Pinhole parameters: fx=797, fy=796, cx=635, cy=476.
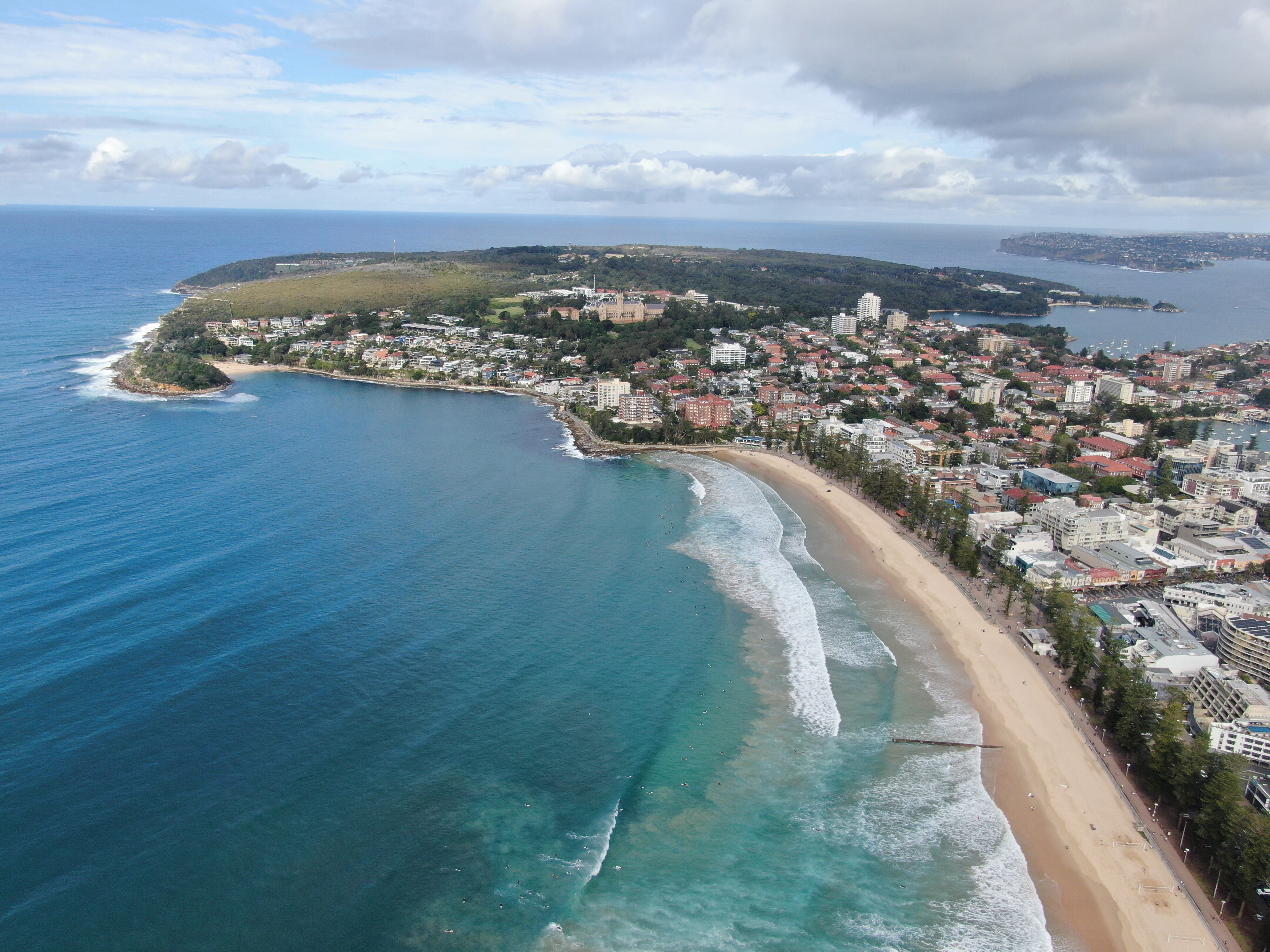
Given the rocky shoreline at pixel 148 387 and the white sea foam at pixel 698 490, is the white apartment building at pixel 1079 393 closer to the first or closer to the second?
the white sea foam at pixel 698 490

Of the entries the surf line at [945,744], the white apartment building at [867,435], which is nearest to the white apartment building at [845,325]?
the white apartment building at [867,435]

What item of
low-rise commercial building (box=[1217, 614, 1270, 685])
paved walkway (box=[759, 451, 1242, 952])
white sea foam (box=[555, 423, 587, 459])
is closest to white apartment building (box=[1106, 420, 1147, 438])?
paved walkway (box=[759, 451, 1242, 952])

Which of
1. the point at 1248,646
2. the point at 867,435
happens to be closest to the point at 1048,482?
the point at 867,435

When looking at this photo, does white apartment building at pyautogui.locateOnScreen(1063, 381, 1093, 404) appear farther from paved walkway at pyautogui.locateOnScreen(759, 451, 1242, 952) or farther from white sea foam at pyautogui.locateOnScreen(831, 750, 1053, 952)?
white sea foam at pyautogui.locateOnScreen(831, 750, 1053, 952)

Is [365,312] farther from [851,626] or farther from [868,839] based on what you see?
[868,839]

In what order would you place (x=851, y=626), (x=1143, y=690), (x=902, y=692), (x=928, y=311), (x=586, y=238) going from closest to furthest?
(x=1143, y=690)
(x=902, y=692)
(x=851, y=626)
(x=928, y=311)
(x=586, y=238)

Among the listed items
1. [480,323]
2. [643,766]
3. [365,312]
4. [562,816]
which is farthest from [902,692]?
[365,312]
